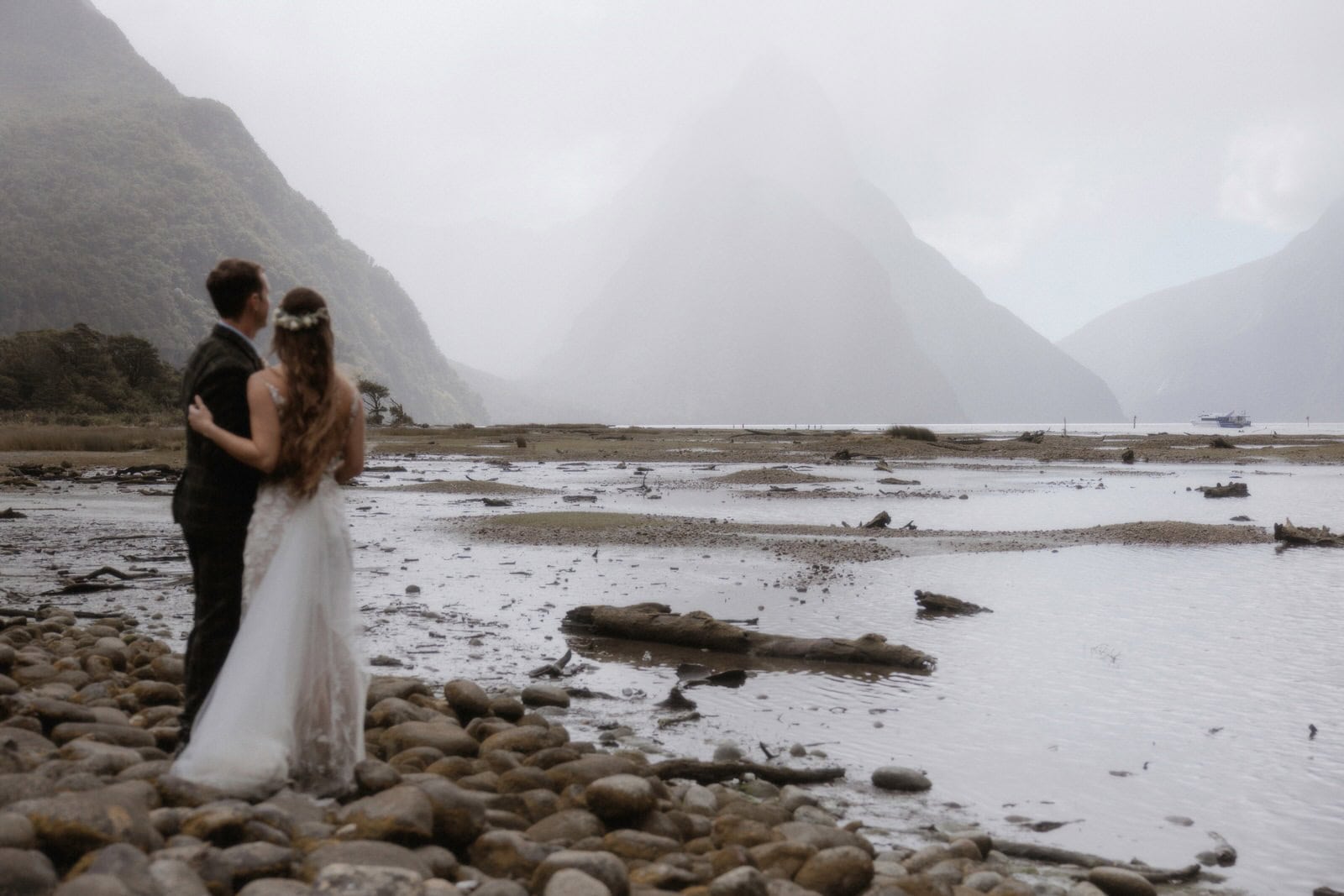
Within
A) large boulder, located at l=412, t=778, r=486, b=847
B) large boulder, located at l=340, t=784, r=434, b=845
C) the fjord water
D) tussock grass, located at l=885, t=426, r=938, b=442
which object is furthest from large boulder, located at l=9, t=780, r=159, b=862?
tussock grass, located at l=885, t=426, r=938, b=442

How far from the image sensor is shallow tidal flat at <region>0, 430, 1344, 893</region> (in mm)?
5824

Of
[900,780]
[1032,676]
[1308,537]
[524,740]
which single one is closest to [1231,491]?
[1308,537]

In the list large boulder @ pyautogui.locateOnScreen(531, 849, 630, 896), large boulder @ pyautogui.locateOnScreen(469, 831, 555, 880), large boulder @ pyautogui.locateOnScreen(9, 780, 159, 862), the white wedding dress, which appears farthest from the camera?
the white wedding dress

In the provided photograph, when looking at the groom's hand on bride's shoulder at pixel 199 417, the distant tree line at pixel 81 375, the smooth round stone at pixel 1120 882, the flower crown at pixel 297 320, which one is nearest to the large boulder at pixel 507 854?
the groom's hand on bride's shoulder at pixel 199 417

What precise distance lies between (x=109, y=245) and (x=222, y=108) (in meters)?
71.6

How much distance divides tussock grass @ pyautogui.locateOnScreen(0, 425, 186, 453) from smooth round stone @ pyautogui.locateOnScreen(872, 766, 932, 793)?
47613mm

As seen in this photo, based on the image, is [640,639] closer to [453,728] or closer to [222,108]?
[453,728]

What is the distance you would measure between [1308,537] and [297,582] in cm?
1934

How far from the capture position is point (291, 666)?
465cm

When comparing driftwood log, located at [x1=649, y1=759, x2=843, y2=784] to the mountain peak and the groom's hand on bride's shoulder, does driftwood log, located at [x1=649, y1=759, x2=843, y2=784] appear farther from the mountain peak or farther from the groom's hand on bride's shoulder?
the mountain peak

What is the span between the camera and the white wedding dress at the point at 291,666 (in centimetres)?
442

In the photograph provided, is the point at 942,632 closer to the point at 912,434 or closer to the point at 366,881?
the point at 366,881

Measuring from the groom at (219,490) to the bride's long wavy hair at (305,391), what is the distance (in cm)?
34

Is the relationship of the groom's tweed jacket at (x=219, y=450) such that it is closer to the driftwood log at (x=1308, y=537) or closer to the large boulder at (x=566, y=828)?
the large boulder at (x=566, y=828)
